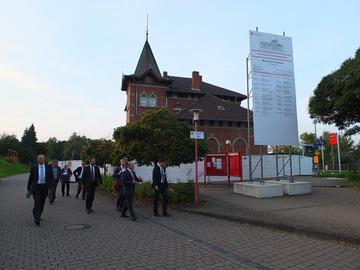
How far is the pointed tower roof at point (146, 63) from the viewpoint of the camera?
49.0m

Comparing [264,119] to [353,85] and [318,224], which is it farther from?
[318,224]

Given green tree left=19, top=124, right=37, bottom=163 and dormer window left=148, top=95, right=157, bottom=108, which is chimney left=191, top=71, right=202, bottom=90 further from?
green tree left=19, top=124, right=37, bottom=163

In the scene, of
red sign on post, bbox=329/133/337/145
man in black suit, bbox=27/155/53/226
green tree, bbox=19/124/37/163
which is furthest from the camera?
green tree, bbox=19/124/37/163

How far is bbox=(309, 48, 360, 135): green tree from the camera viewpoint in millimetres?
16656

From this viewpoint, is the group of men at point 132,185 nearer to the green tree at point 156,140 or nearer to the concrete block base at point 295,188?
the green tree at point 156,140

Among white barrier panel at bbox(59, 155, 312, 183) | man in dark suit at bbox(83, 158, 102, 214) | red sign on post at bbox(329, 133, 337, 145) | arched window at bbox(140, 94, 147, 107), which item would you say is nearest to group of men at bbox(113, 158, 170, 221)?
man in dark suit at bbox(83, 158, 102, 214)

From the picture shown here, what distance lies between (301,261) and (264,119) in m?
10.2

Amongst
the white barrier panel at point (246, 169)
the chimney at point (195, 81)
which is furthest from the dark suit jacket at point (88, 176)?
the chimney at point (195, 81)

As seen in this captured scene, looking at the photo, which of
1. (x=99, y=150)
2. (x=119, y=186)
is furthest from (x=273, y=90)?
(x=99, y=150)

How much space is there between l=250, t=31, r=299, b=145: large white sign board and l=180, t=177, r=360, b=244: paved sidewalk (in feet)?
9.76

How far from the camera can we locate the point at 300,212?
395 inches

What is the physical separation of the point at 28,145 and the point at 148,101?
55.1 meters

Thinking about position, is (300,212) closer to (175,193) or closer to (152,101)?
(175,193)

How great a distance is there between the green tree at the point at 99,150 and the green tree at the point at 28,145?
60.7 m
